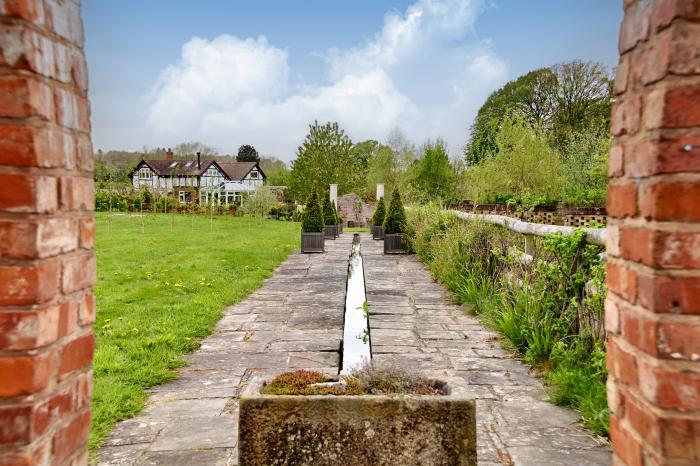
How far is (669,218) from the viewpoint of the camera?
4.27 ft

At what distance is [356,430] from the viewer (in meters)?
2.49

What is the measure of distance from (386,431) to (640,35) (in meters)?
1.98

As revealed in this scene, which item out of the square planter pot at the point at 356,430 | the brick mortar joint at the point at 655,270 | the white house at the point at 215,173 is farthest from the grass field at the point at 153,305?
the white house at the point at 215,173

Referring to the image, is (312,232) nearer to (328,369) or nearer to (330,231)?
(330,231)

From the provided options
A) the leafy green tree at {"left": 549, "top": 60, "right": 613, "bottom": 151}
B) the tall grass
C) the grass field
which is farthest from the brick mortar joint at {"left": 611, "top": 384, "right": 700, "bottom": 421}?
the leafy green tree at {"left": 549, "top": 60, "right": 613, "bottom": 151}

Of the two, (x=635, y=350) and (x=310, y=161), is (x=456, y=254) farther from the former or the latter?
(x=310, y=161)

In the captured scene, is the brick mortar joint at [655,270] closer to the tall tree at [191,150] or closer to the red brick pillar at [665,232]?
the red brick pillar at [665,232]

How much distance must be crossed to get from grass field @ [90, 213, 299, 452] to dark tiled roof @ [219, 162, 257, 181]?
46290mm

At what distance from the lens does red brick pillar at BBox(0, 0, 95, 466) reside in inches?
52.1

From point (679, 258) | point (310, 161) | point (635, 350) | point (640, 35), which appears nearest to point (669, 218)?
point (679, 258)

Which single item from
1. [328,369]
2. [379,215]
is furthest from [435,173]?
[328,369]

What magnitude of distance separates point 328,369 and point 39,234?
334 centimetres

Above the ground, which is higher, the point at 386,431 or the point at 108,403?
the point at 386,431

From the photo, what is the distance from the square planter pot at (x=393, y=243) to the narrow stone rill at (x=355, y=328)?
11.0 ft
